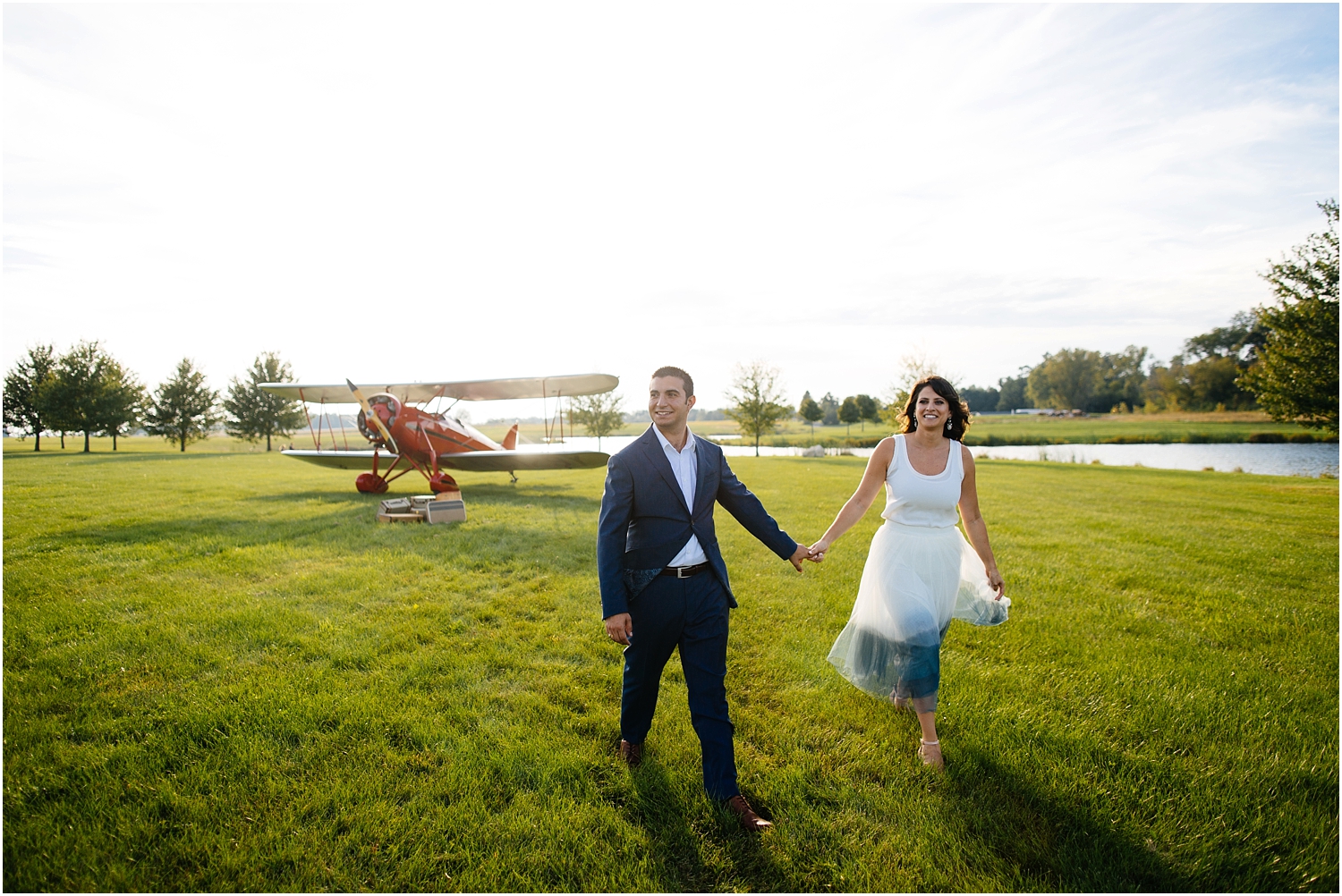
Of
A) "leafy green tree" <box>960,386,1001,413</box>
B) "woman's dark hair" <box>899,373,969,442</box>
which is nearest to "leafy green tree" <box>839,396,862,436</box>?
"woman's dark hair" <box>899,373,969,442</box>

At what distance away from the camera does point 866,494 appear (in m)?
3.47

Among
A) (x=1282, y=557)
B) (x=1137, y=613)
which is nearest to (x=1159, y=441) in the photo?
(x=1282, y=557)

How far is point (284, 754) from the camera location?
10.2 ft

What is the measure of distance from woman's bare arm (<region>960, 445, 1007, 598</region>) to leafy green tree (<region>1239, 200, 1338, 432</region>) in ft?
57.6

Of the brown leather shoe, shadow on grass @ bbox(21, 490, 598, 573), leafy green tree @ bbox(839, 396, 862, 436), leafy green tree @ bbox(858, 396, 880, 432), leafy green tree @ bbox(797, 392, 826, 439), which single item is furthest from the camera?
leafy green tree @ bbox(858, 396, 880, 432)

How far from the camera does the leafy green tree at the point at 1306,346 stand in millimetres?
13758

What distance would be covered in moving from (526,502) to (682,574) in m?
10.6

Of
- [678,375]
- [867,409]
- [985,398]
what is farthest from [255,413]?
[985,398]

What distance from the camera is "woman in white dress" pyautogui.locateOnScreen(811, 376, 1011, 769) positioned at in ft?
10.4

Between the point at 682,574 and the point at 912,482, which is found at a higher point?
the point at 912,482

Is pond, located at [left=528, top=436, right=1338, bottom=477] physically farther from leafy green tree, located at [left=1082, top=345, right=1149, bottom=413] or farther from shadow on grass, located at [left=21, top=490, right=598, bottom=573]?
leafy green tree, located at [left=1082, top=345, right=1149, bottom=413]

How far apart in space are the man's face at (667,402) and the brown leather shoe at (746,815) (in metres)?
1.93

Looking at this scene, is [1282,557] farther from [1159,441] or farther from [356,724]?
[1159,441]

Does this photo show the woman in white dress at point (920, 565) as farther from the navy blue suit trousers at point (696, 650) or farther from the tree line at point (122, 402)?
the tree line at point (122, 402)
